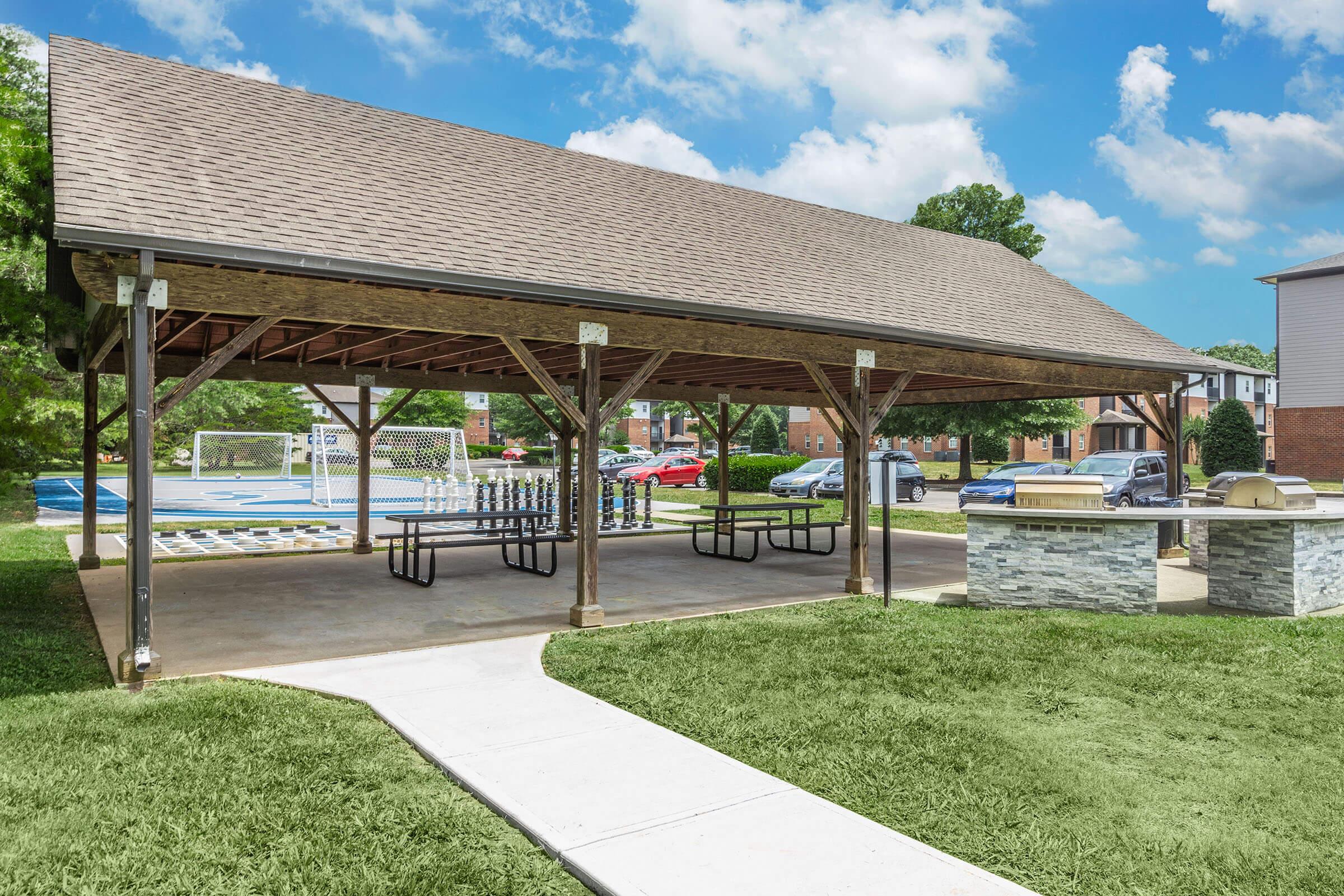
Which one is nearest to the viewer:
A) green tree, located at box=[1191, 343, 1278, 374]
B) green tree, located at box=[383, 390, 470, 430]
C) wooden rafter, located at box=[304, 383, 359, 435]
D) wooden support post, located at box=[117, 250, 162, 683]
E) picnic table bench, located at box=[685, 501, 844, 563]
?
wooden support post, located at box=[117, 250, 162, 683]

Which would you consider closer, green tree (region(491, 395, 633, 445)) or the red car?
the red car

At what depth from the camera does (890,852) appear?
12.1 ft

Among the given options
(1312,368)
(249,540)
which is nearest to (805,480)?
(249,540)

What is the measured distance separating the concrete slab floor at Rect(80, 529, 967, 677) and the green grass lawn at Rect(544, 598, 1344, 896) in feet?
4.53

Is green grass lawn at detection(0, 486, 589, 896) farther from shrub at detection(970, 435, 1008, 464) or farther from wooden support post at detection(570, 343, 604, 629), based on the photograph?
shrub at detection(970, 435, 1008, 464)

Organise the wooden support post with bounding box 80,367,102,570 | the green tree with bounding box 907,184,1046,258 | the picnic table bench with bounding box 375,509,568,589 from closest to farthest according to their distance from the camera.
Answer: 1. the picnic table bench with bounding box 375,509,568,589
2. the wooden support post with bounding box 80,367,102,570
3. the green tree with bounding box 907,184,1046,258

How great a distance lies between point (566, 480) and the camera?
52.9 feet

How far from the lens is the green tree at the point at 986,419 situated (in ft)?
114

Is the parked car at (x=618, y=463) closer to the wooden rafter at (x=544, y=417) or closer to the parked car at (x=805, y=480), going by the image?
the parked car at (x=805, y=480)

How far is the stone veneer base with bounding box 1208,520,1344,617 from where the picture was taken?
9281 millimetres

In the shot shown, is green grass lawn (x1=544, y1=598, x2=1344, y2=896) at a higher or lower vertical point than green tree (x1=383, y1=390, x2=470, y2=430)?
lower

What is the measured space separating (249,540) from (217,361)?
33.9 ft

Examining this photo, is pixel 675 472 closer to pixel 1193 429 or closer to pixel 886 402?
pixel 886 402

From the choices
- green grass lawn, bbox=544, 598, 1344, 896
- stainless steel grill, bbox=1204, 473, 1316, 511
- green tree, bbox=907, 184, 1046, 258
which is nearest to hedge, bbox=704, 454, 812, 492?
green tree, bbox=907, 184, 1046, 258
